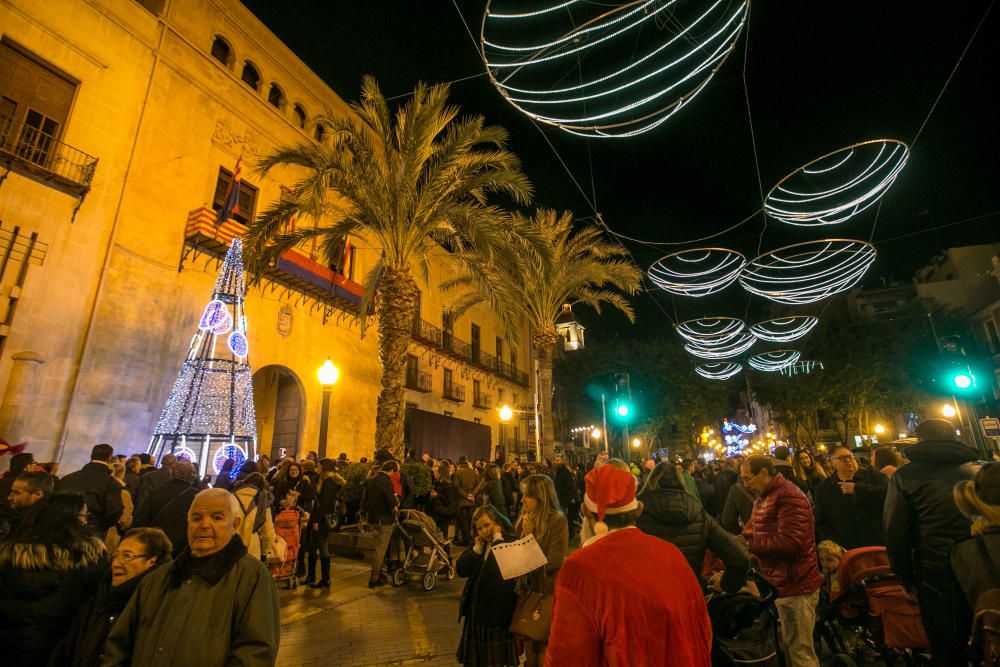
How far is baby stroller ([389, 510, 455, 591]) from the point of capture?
7.20 m

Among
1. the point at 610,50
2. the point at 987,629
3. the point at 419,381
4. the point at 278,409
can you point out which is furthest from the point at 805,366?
the point at 987,629

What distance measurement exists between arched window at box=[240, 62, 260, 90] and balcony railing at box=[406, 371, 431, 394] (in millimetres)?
12586

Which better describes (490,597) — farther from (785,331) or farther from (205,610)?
(785,331)

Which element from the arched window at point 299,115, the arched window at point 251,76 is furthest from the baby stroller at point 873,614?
the arched window at point 299,115

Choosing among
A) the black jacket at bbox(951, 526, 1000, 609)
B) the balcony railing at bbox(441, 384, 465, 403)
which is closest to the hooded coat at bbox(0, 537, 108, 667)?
the black jacket at bbox(951, 526, 1000, 609)

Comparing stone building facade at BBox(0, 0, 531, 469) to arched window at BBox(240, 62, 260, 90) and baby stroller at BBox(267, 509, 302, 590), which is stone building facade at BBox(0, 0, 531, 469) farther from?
baby stroller at BBox(267, 509, 302, 590)

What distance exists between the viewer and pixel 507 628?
3.02 metres

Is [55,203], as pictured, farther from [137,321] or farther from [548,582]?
[548,582]

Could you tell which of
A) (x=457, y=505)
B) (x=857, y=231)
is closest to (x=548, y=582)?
(x=457, y=505)

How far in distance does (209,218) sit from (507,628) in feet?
46.6

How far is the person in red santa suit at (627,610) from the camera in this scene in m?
1.54

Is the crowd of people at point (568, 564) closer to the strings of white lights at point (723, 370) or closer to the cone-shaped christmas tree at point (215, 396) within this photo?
the cone-shaped christmas tree at point (215, 396)

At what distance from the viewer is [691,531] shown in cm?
321

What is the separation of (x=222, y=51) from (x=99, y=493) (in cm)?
1626
